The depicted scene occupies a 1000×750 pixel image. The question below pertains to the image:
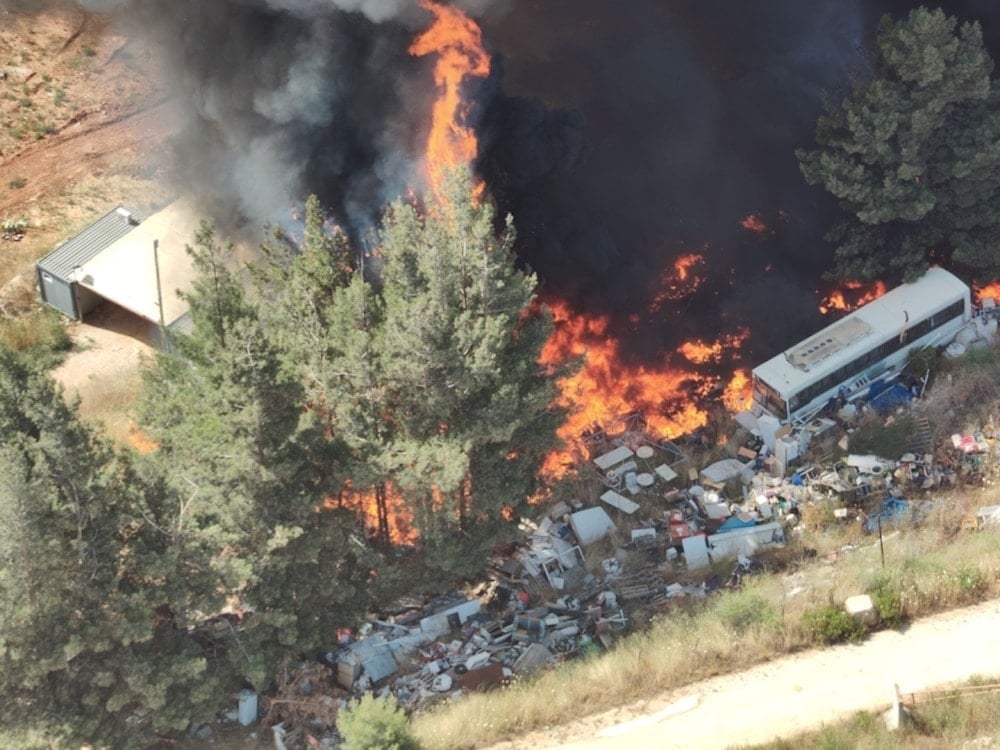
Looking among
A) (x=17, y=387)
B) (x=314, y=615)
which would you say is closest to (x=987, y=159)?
(x=314, y=615)

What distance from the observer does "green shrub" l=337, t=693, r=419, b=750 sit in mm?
24625

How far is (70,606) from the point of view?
81.4 feet

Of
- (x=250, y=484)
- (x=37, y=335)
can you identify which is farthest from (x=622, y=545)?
(x=37, y=335)

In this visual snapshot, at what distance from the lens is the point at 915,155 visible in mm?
39531

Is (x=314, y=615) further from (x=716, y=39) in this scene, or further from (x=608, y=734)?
(x=716, y=39)

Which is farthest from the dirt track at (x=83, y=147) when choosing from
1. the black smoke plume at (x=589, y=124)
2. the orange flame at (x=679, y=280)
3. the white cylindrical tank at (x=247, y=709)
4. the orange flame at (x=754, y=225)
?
the white cylindrical tank at (x=247, y=709)

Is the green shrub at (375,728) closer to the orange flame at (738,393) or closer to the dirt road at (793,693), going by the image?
the dirt road at (793,693)

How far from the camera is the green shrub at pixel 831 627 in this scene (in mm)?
28062

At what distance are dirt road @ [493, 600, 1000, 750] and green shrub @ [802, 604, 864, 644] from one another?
0.89 ft

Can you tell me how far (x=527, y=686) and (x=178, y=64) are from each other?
26.3 metres

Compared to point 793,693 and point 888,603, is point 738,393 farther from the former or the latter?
point 793,693

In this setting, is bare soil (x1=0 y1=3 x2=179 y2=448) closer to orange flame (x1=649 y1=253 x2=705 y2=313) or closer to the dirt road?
orange flame (x1=649 y1=253 x2=705 y2=313)

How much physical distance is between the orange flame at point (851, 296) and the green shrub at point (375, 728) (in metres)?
25.4

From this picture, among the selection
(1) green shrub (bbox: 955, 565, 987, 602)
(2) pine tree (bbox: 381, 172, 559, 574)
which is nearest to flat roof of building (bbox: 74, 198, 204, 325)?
(2) pine tree (bbox: 381, 172, 559, 574)
